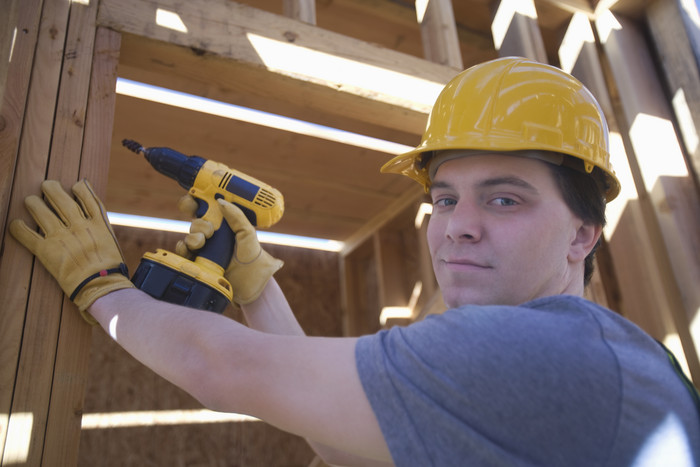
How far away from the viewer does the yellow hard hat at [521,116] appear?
1339 mm

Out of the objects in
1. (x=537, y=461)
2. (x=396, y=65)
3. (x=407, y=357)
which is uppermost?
(x=396, y=65)

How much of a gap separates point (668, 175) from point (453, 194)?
1771 millimetres

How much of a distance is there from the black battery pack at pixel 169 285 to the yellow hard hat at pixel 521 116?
2.49 ft

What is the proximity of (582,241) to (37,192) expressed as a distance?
1463 mm

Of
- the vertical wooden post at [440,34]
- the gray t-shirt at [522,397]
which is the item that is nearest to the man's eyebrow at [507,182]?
the gray t-shirt at [522,397]

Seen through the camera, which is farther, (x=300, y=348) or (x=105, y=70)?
(x=105, y=70)

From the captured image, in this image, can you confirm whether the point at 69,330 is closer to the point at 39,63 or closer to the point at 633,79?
the point at 39,63

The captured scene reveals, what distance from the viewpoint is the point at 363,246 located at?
4.49 m

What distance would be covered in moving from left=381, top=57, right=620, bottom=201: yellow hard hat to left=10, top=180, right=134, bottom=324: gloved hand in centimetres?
91

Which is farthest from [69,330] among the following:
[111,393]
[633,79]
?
[633,79]

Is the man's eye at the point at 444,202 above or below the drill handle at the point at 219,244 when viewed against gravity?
below

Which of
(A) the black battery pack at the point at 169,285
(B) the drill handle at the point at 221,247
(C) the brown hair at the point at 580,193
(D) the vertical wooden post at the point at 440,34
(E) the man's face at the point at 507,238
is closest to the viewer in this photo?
→ (E) the man's face at the point at 507,238

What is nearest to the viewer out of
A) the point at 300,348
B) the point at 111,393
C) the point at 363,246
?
the point at 300,348

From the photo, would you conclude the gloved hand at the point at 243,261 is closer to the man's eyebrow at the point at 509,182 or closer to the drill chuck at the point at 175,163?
the drill chuck at the point at 175,163
